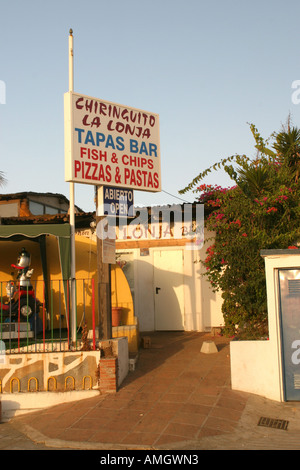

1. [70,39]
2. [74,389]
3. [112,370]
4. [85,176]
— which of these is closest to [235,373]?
[112,370]

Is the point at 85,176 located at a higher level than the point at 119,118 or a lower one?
lower

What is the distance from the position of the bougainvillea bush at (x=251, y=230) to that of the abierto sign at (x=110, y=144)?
1.93 meters

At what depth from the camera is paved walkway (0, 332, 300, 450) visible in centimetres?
570

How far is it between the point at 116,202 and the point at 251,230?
2.89 meters

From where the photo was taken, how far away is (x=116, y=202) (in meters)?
8.47

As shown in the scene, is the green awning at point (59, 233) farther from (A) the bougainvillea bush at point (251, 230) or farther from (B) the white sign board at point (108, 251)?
(A) the bougainvillea bush at point (251, 230)

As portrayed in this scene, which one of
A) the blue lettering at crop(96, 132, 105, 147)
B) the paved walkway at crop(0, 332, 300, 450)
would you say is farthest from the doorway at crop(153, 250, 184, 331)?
the blue lettering at crop(96, 132, 105, 147)

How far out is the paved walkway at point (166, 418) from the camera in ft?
18.7

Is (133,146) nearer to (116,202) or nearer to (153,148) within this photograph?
(153,148)

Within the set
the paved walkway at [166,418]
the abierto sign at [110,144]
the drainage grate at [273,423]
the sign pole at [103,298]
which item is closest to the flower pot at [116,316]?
the paved walkway at [166,418]

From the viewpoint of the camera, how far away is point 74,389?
758cm

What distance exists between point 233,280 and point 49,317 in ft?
14.5

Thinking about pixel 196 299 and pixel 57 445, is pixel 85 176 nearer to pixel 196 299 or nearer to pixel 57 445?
pixel 57 445

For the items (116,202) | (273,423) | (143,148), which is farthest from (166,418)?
(143,148)
